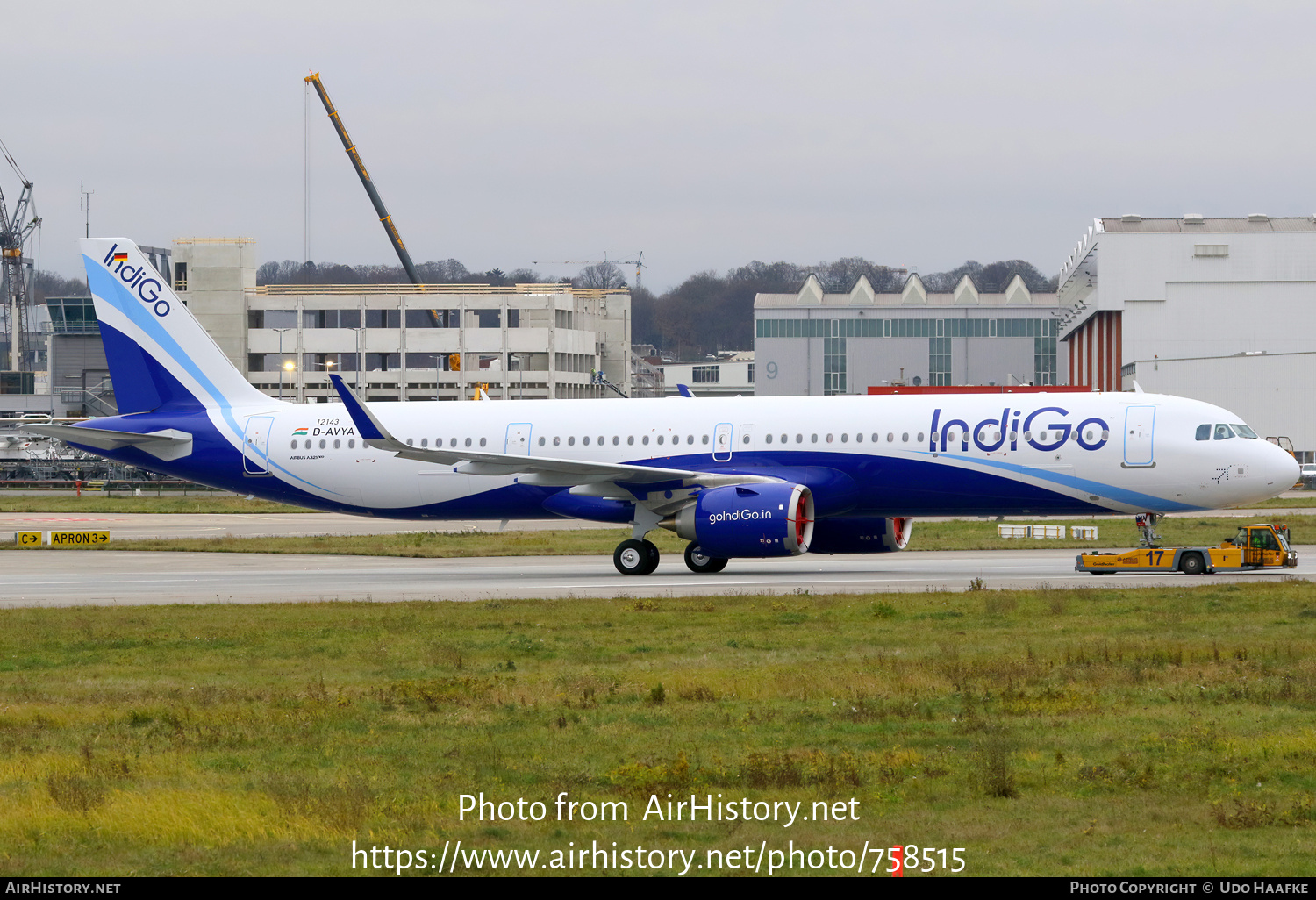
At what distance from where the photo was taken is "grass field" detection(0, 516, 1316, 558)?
43.1 m

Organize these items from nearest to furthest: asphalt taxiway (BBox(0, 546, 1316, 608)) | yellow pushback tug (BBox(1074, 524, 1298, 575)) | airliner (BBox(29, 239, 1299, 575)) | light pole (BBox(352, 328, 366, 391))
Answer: asphalt taxiway (BBox(0, 546, 1316, 608)), yellow pushback tug (BBox(1074, 524, 1298, 575)), airliner (BBox(29, 239, 1299, 575)), light pole (BBox(352, 328, 366, 391))

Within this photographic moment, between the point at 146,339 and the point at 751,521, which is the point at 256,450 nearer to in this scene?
the point at 146,339

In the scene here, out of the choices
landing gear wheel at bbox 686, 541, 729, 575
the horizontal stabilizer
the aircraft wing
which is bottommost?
landing gear wheel at bbox 686, 541, 729, 575

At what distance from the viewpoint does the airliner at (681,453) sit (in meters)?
32.1

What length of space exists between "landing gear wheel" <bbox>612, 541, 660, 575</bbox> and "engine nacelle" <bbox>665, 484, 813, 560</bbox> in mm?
1884

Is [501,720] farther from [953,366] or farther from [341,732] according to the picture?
[953,366]

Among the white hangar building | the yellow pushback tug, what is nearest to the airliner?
the yellow pushback tug

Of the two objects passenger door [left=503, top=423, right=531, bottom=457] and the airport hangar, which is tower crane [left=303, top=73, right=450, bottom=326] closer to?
the airport hangar

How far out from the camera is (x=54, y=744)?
14008 millimetres

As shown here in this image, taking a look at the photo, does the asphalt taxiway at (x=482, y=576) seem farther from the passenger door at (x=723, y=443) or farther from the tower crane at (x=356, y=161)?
the tower crane at (x=356, y=161)

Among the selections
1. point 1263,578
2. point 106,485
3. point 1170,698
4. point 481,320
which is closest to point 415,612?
point 1170,698

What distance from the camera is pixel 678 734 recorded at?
45.7ft

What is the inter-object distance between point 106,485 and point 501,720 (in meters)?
80.2

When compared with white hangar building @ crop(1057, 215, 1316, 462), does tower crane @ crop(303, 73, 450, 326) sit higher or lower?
higher
